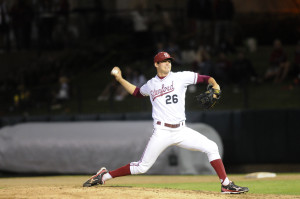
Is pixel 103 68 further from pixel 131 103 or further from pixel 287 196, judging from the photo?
pixel 287 196

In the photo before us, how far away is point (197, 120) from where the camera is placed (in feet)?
55.1

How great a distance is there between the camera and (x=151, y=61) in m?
21.0

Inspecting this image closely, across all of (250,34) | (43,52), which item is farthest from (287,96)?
(43,52)

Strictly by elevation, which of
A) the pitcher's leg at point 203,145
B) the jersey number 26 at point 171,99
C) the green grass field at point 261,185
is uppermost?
the jersey number 26 at point 171,99

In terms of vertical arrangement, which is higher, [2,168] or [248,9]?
[248,9]

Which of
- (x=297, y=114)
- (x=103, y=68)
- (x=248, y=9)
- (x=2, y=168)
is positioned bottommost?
(x=2, y=168)

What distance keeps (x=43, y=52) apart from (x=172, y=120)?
47.3ft

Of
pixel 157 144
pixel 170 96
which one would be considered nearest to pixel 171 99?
pixel 170 96

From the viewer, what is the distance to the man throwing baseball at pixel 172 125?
30.1 ft

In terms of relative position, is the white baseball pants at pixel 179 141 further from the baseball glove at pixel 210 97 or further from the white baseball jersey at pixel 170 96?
the baseball glove at pixel 210 97

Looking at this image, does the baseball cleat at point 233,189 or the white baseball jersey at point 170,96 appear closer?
the baseball cleat at point 233,189

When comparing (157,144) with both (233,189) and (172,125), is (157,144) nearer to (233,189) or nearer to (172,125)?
(172,125)

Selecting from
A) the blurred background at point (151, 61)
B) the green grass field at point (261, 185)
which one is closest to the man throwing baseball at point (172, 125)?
the green grass field at point (261, 185)

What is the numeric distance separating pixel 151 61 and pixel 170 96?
1183 centimetres
